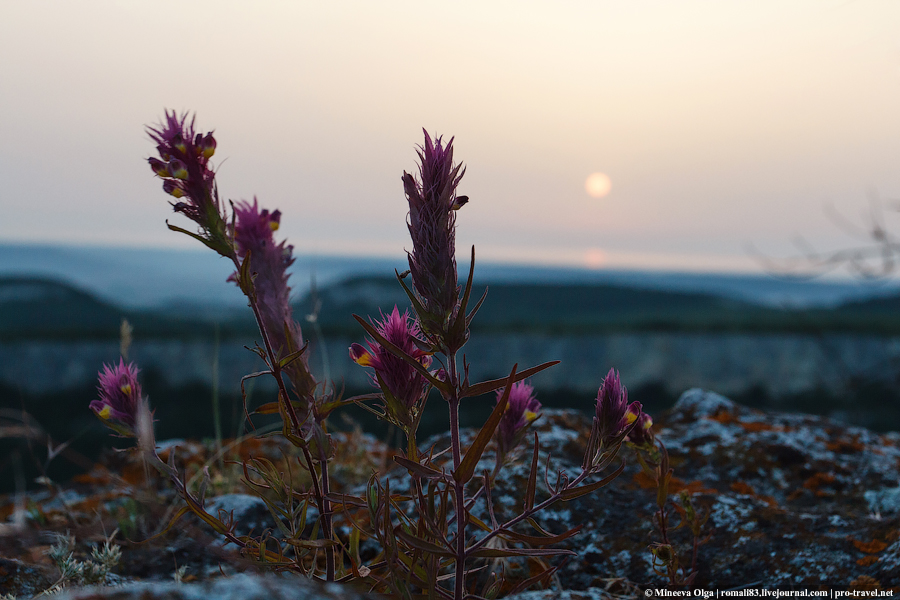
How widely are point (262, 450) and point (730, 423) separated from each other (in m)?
4.35

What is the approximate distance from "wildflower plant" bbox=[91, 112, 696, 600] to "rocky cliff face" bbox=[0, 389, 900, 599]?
48cm

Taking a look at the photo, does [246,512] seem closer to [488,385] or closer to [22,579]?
[22,579]

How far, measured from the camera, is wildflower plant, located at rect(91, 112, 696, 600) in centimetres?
178

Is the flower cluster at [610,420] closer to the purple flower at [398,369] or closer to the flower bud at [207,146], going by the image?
the purple flower at [398,369]

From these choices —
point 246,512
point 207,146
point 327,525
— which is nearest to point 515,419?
point 327,525

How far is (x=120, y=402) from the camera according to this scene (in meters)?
2.23

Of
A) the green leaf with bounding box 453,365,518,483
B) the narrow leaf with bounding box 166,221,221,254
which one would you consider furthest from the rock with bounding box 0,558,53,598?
the green leaf with bounding box 453,365,518,483

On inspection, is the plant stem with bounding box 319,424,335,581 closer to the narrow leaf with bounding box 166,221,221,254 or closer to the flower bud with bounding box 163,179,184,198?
the narrow leaf with bounding box 166,221,221,254

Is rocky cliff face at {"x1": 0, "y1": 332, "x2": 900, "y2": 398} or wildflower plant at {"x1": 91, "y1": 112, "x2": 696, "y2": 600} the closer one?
wildflower plant at {"x1": 91, "y1": 112, "x2": 696, "y2": 600}

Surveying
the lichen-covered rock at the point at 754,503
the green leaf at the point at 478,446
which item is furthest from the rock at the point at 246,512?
the green leaf at the point at 478,446

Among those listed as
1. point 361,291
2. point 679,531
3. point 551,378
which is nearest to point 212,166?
point 679,531

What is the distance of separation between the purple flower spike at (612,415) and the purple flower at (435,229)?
67cm

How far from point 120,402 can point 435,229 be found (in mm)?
1450

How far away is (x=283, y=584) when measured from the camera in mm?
1238
